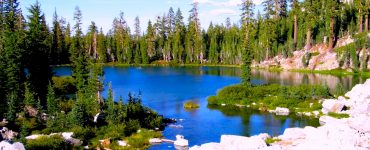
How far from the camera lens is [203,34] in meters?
182

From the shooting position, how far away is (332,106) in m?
59.5

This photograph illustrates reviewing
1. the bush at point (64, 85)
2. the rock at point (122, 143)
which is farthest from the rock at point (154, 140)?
the bush at point (64, 85)

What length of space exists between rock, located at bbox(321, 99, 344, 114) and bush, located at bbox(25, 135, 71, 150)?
114 ft

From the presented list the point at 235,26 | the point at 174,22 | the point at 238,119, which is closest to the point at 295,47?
the point at 235,26

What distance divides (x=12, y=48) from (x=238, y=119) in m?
30.3

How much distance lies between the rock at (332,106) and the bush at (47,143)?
3489cm

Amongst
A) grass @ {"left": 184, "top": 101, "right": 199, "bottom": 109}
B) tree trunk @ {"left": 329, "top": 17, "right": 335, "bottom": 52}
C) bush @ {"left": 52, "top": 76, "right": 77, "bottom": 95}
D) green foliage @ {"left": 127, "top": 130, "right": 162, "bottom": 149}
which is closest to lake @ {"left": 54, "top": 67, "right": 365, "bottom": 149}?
grass @ {"left": 184, "top": 101, "right": 199, "bottom": 109}

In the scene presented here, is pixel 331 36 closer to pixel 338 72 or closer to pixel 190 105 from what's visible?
pixel 338 72

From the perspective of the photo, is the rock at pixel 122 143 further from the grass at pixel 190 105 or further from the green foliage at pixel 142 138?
the grass at pixel 190 105

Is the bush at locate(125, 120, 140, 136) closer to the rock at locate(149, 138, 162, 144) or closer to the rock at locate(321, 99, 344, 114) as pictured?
the rock at locate(149, 138, 162, 144)

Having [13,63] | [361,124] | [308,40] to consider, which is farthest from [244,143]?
[308,40]

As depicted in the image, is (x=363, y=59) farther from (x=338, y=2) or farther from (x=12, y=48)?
(x=12, y=48)

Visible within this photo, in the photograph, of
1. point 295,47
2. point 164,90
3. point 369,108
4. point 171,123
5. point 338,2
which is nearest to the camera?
point 369,108

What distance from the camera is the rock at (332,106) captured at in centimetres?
5903
